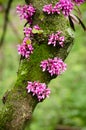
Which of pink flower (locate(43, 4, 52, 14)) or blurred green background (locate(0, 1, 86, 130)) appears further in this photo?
blurred green background (locate(0, 1, 86, 130))

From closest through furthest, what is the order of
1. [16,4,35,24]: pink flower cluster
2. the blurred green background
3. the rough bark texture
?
1. the rough bark texture
2. [16,4,35,24]: pink flower cluster
3. the blurred green background

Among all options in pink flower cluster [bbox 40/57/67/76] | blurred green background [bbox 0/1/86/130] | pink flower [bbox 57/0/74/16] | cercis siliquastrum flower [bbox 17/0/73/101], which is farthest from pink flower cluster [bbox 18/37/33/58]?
blurred green background [bbox 0/1/86/130]

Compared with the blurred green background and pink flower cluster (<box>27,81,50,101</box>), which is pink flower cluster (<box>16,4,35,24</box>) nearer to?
pink flower cluster (<box>27,81,50,101</box>)

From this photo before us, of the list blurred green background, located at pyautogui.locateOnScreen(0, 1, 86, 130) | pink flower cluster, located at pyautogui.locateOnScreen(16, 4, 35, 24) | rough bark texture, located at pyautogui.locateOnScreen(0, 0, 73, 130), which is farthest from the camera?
blurred green background, located at pyautogui.locateOnScreen(0, 1, 86, 130)

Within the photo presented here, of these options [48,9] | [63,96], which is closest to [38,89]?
[48,9]

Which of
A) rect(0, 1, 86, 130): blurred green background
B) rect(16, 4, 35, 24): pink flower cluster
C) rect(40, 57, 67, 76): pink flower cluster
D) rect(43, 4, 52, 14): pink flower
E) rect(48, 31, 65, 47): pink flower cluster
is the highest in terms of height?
rect(0, 1, 86, 130): blurred green background

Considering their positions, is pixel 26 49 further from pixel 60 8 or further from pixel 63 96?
pixel 63 96

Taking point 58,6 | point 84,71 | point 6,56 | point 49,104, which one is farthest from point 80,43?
point 58,6
